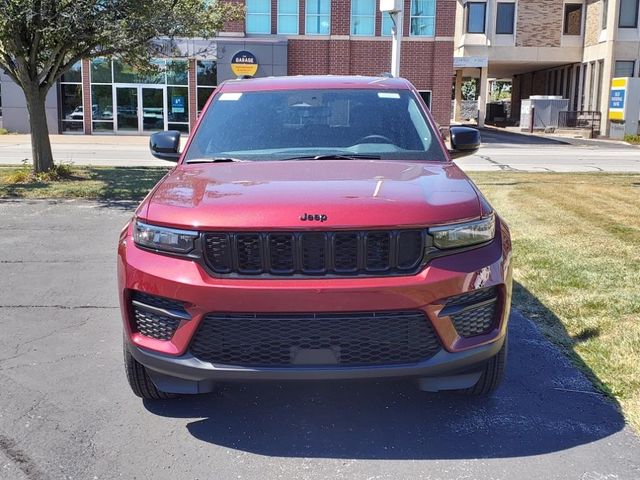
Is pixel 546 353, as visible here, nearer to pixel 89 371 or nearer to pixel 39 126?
pixel 89 371

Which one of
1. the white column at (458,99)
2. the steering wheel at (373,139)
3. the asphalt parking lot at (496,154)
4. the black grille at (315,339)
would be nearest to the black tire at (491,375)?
the black grille at (315,339)

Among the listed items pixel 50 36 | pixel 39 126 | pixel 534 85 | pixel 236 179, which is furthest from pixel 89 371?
pixel 534 85

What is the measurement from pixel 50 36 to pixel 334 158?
956 cm

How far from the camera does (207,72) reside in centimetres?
3231

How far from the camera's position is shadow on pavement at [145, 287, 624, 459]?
3.33 meters

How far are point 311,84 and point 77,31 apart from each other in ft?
28.1

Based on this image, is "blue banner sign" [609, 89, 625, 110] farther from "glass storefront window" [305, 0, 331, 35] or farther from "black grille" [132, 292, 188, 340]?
"black grille" [132, 292, 188, 340]

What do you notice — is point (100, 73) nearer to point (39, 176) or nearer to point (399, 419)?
point (39, 176)

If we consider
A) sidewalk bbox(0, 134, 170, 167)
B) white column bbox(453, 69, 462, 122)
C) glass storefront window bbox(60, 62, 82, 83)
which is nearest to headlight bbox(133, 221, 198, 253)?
sidewalk bbox(0, 134, 170, 167)

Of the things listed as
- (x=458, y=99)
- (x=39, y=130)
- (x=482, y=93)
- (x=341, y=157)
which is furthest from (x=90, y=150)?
(x=482, y=93)

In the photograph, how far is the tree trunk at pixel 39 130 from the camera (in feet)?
45.1

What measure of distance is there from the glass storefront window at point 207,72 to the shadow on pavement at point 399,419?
29781 millimetres

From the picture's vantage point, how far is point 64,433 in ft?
11.3

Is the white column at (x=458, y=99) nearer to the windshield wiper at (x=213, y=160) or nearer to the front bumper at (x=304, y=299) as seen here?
the windshield wiper at (x=213, y=160)
